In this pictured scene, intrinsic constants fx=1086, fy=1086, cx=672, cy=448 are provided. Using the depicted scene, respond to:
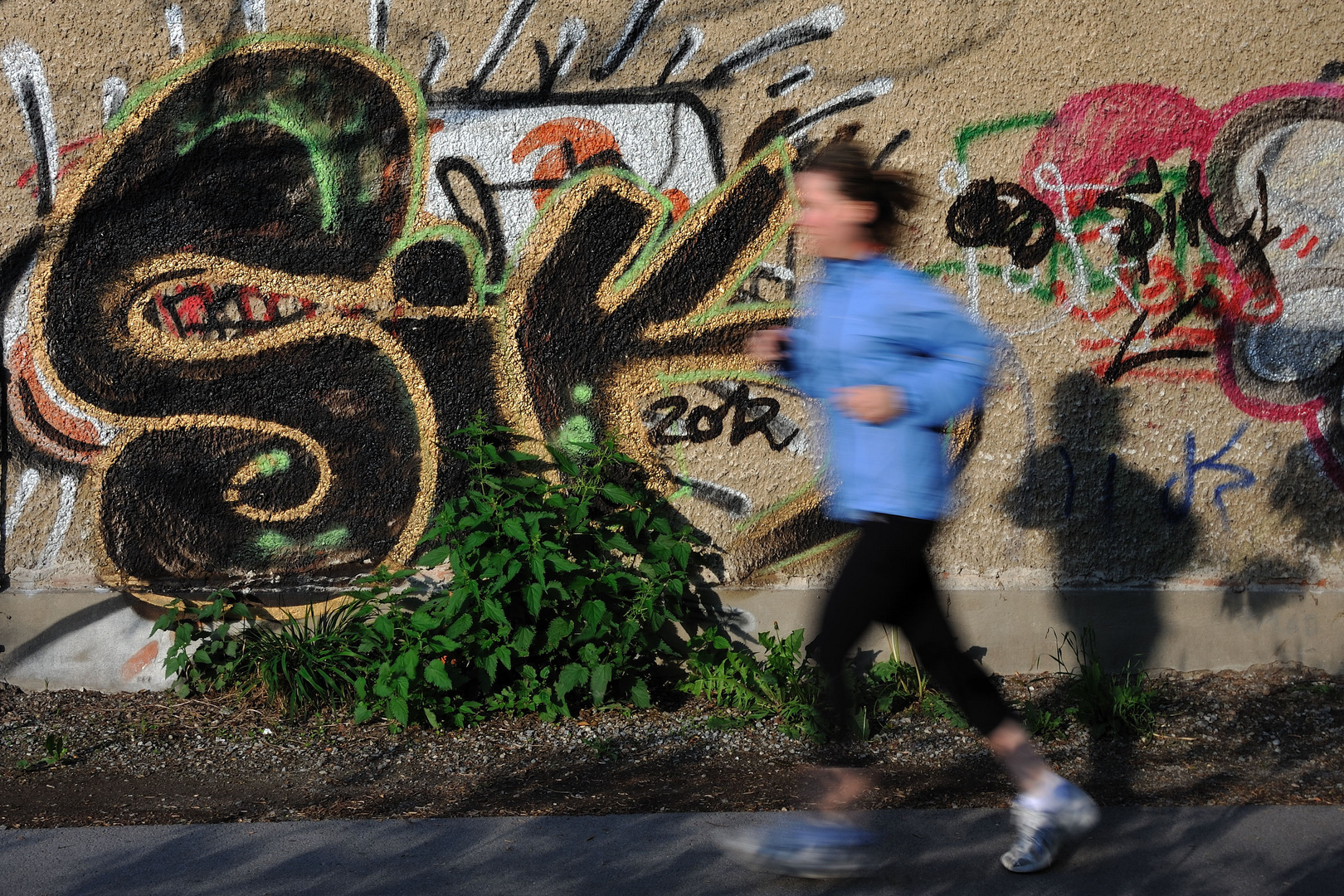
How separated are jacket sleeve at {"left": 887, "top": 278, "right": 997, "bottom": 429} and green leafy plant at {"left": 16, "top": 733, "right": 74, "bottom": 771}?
289cm

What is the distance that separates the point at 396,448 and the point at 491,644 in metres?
0.86

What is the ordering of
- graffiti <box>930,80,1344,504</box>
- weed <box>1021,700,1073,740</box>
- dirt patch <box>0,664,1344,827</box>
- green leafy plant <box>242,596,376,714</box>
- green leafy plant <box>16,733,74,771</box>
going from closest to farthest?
1. dirt patch <box>0,664,1344,827</box>
2. green leafy plant <box>16,733,74,771</box>
3. weed <box>1021,700,1073,740</box>
4. green leafy plant <box>242,596,376,714</box>
5. graffiti <box>930,80,1344,504</box>

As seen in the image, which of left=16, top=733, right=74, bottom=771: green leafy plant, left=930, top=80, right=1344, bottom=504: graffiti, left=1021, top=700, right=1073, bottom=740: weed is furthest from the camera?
left=930, top=80, right=1344, bottom=504: graffiti

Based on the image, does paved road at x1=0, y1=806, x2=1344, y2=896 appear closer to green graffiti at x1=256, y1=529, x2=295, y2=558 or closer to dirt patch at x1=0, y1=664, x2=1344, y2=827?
dirt patch at x1=0, y1=664, x2=1344, y2=827

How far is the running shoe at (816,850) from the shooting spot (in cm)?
253

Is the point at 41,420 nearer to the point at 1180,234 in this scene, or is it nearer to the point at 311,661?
the point at 311,661

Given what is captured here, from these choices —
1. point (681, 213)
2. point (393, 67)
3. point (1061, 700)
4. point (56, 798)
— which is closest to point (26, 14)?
point (393, 67)

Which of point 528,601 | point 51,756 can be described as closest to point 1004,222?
point 528,601

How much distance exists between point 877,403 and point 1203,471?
7.36 feet

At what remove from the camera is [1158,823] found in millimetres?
2871

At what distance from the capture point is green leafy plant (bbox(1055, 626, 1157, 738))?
3629 millimetres

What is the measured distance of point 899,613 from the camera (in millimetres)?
2637

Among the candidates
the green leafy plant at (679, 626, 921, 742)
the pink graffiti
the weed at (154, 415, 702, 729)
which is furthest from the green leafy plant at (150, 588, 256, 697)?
the pink graffiti

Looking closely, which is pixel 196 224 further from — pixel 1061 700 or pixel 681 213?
pixel 1061 700
